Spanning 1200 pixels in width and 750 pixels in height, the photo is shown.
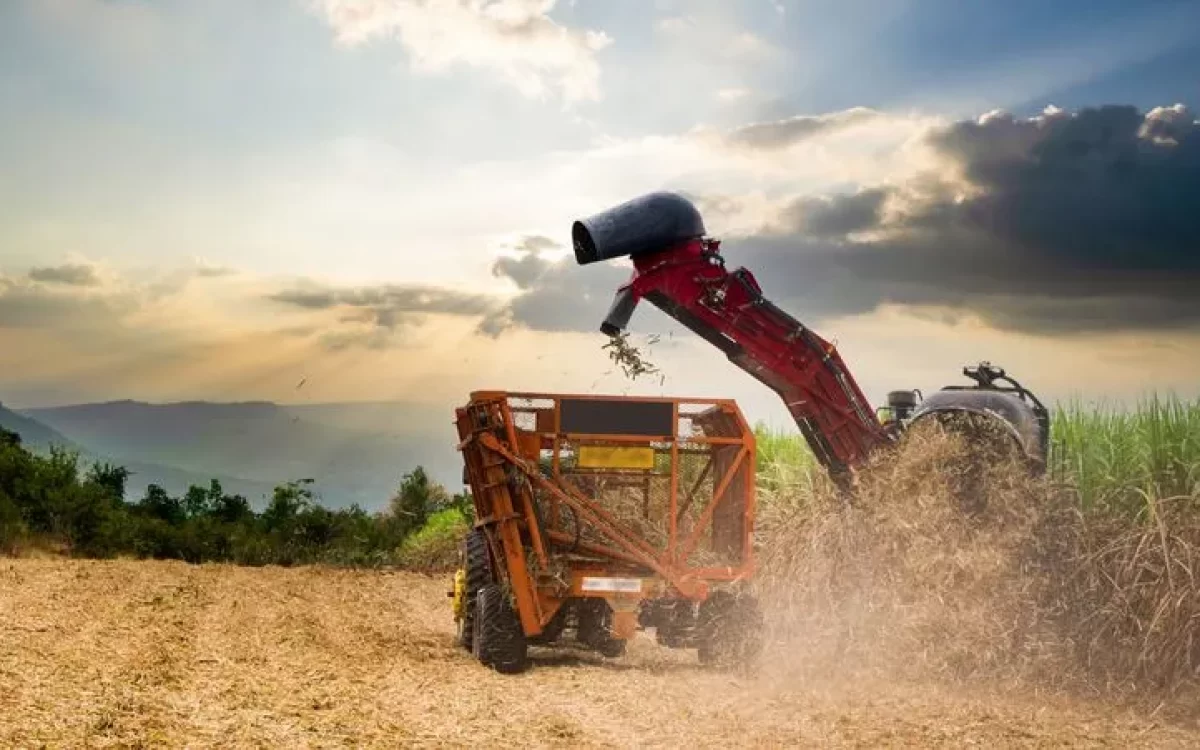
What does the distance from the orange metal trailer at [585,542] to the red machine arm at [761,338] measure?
62 centimetres

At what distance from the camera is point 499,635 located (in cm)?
1077

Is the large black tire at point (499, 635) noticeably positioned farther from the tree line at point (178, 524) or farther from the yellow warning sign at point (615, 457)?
the tree line at point (178, 524)

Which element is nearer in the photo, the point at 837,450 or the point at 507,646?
the point at 507,646

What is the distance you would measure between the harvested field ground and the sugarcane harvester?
1.50ft

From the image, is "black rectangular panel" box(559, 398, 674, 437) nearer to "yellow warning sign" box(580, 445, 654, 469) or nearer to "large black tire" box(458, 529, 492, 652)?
"yellow warning sign" box(580, 445, 654, 469)

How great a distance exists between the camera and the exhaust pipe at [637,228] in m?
10.8

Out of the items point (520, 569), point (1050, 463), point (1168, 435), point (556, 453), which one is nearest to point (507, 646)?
point (520, 569)

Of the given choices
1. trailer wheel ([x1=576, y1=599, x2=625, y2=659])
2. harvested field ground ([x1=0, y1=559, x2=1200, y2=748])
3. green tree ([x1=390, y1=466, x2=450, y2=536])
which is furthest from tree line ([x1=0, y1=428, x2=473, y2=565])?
trailer wheel ([x1=576, y1=599, x2=625, y2=659])

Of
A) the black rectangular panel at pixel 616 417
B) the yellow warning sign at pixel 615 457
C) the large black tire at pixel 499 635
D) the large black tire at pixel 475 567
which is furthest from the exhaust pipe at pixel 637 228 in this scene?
the large black tire at pixel 499 635

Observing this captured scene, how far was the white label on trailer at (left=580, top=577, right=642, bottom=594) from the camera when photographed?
35.9 ft

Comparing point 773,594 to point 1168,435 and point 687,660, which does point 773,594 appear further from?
point 1168,435

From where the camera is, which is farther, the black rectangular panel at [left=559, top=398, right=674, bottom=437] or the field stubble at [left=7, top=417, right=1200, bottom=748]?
the black rectangular panel at [left=559, top=398, right=674, bottom=437]

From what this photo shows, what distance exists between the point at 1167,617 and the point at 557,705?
A: 16.0 ft

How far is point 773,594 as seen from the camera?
12344 mm
